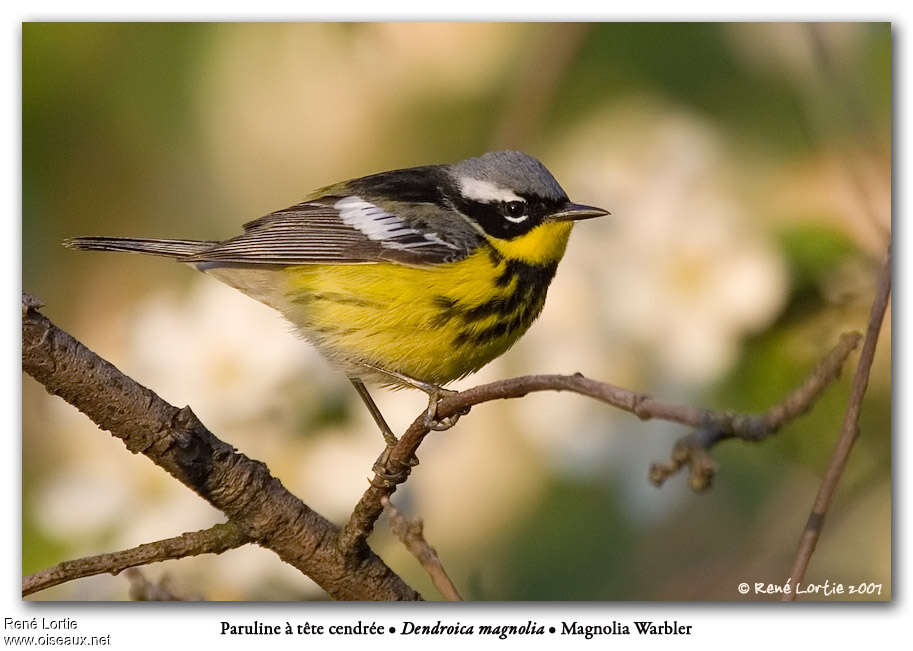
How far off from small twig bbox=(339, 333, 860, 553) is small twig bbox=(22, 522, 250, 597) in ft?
0.58

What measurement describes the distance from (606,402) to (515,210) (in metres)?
0.88

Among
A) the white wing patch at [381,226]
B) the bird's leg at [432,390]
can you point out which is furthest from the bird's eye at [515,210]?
the bird's leg at [432,390]

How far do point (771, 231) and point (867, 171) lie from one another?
0.24m

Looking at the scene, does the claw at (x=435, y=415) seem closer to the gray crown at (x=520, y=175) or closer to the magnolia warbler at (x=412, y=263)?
the magnolia warbler at (x=412, y=263)

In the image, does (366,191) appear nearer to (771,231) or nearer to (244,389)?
(244,389)

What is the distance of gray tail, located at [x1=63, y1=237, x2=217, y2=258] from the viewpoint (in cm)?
197

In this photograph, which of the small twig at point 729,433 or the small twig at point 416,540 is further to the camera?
the small twig at point 416,540

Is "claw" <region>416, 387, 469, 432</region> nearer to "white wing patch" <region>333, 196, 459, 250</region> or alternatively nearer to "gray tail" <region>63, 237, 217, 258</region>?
"white wing patch" <region>333, 196, 459, 250</region>

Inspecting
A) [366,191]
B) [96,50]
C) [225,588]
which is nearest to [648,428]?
[366,191]
